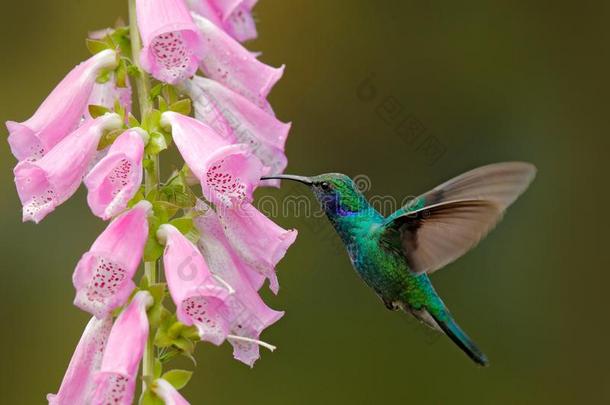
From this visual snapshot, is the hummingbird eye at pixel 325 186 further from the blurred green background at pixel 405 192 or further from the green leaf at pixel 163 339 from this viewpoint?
the blurred green background at pixel 405 192

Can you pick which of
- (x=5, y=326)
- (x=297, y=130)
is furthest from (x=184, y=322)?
(x=297, y=130)

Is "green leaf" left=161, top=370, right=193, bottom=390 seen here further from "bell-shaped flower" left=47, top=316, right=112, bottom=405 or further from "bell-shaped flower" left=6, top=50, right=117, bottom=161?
"bell-shaped flower" left=6, top=50, right=117, bottom=161

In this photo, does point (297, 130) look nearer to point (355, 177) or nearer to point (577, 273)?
point (355, 177)

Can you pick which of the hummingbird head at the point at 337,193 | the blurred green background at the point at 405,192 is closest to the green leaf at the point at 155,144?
the hummingbird head at the point at 337,193

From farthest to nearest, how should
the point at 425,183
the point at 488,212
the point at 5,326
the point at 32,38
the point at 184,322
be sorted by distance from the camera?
the point at 425,183
the point at 32,38
the point at 5,326
the point at 488,212
the point at 184,322

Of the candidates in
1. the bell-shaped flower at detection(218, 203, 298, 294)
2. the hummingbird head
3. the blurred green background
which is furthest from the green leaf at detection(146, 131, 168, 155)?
the blurred green background

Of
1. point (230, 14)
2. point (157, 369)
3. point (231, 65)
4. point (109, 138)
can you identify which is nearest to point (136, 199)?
point (109, 138)
